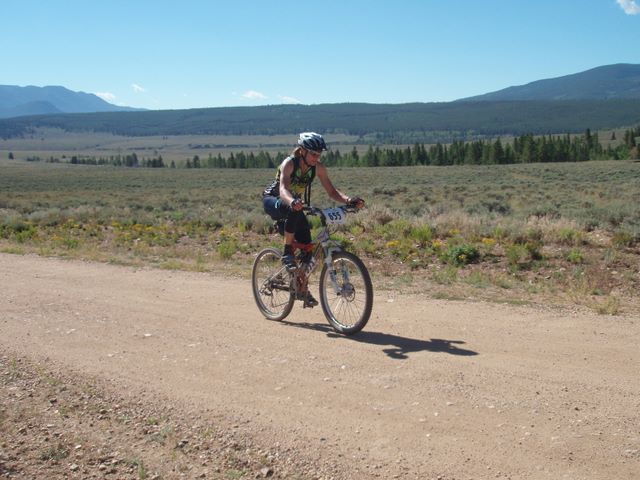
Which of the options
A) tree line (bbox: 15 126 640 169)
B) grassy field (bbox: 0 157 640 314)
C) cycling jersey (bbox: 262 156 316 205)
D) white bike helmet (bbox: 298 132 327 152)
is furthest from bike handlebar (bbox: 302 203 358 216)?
tree line (bbox: 15 126 640 169)

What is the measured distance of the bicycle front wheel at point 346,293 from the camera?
6391 mm

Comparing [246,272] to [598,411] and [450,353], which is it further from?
[598,411]

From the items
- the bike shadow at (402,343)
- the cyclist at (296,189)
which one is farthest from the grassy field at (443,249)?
the cyclist at (296,189)

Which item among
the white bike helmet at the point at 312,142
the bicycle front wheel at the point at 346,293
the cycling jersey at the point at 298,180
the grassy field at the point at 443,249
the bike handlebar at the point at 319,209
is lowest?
the grassy field at the point at 443,249

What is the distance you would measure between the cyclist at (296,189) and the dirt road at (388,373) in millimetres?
963

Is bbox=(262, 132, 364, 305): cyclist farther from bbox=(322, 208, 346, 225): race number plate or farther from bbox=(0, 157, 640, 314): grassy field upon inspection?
bbox=(0, 157, 640, 314): grassy field

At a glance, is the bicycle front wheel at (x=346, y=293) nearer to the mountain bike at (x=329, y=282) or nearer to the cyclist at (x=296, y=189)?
the mountain bike at (x=329, y=282)

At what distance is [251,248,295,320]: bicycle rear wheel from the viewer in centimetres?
721

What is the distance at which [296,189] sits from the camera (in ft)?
22.5

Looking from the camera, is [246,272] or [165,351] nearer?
[165,351]

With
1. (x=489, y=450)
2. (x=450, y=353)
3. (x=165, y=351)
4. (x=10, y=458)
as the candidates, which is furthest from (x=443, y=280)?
(x=10, y=458)

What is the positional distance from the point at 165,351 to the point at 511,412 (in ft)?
10.4

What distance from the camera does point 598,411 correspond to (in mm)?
4496

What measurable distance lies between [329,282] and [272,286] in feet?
2.71
